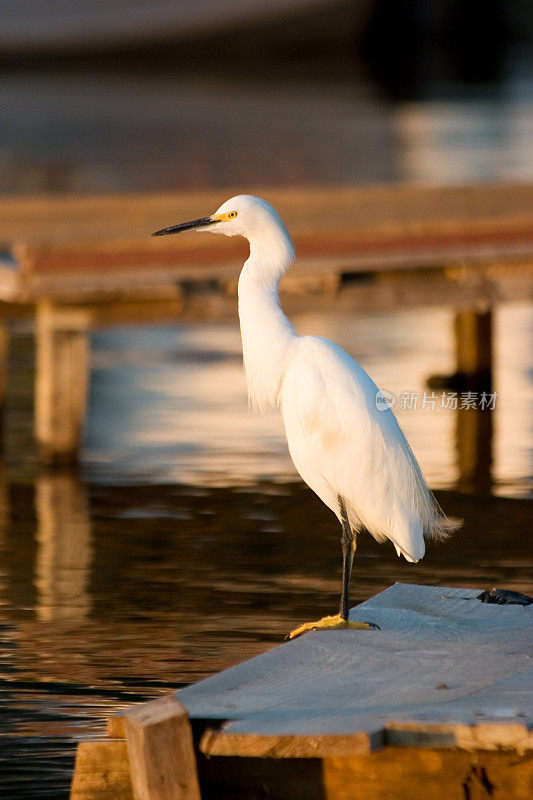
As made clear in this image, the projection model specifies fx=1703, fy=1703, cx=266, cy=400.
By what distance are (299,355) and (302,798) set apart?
1.47 metres

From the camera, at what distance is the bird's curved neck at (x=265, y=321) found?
4996 mm

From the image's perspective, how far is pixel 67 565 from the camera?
6.93 metres

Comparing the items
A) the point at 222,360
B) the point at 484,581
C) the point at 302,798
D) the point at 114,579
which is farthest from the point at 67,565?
the point at 222,360

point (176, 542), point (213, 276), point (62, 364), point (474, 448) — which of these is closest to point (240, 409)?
point (474, 448)

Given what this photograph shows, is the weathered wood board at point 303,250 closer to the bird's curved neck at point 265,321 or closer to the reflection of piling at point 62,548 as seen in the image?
the reflection of piling at point 62,548

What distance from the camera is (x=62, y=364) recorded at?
833 centimetres

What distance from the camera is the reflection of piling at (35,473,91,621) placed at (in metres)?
6.33

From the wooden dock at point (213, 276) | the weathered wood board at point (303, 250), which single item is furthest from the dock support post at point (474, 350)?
the wooden dock at point (213, 276)

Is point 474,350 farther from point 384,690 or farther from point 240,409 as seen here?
point 384,690

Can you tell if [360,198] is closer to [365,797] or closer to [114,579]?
[114,579]

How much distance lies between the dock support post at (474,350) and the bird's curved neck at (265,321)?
5.33m

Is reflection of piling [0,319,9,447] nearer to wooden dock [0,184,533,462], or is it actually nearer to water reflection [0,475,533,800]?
wooden dock [0,184,533,462]

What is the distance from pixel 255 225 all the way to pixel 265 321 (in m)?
0.30

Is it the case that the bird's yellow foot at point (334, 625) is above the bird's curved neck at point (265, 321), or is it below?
below
